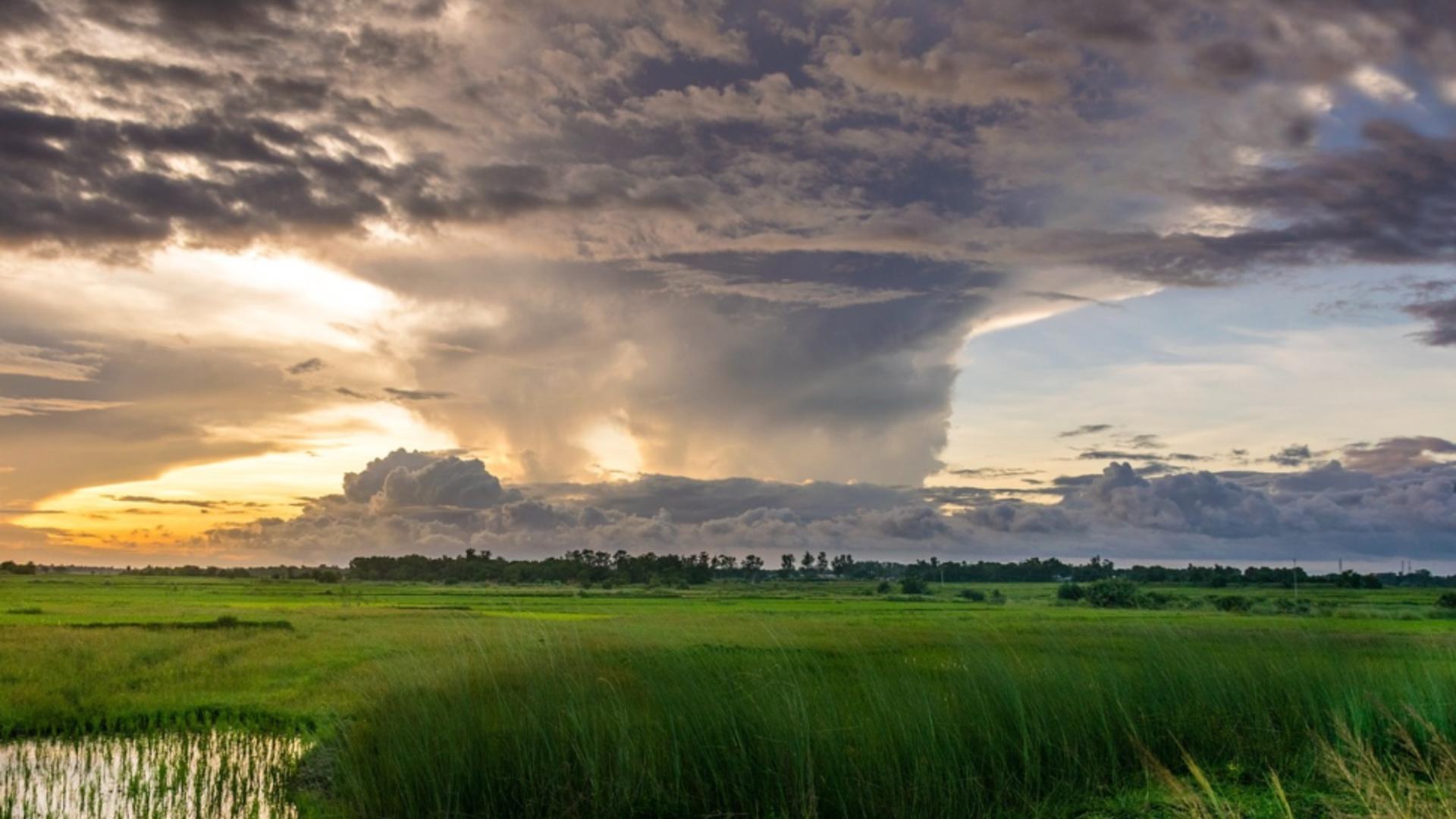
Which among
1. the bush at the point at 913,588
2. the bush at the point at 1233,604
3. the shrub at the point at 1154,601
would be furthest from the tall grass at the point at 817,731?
the bush at the point at 913,588

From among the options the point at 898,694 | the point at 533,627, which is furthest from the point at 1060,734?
the point at 533,627

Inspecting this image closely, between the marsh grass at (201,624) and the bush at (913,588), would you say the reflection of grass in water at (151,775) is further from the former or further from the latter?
the bush at (913,588)

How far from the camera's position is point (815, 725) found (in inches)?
370

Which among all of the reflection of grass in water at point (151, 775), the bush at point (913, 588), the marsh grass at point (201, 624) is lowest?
the marsh grass at point (201, 624)

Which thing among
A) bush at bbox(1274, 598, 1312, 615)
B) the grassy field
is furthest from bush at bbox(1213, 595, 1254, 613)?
the grassy field

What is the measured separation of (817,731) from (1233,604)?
7034 cm

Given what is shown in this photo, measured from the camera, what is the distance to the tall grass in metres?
9.23

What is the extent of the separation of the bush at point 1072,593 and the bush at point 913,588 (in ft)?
50.0

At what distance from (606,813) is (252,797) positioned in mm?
5780

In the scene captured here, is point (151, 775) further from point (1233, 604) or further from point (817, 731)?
point (1233, 604)

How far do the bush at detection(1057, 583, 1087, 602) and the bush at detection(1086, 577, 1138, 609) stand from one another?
0.57 meters

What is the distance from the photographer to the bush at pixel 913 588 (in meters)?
100

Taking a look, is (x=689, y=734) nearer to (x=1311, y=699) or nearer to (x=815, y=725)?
(x=815, y=725)

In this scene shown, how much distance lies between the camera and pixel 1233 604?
69.7 meters
